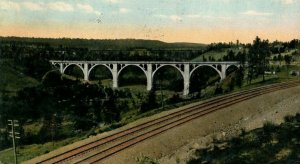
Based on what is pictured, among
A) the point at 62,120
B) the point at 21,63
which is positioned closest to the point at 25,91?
the point at 62,120

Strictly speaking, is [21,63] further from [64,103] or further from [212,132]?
[212,132]

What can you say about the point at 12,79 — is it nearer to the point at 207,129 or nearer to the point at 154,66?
the point at 154,66

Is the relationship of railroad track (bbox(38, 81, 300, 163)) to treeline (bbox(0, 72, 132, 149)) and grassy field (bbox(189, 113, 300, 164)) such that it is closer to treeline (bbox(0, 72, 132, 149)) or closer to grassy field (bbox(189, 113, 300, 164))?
grassy field (bbox(189, 113, 300, 164))

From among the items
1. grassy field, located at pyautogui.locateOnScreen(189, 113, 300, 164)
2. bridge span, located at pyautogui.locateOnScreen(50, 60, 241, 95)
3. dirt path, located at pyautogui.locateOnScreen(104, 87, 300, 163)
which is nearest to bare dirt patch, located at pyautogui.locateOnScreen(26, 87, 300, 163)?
dirt path, located at pyautogui.locateOnScreen(104, 87, 300, 163)

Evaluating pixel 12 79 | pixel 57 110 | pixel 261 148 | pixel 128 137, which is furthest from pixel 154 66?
pixel 261 148

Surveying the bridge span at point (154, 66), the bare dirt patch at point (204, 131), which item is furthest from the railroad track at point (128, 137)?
the bridge span at point (154, 66)

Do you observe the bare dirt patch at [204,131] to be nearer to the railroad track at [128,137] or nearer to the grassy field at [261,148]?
the railroad track at [128,137]
